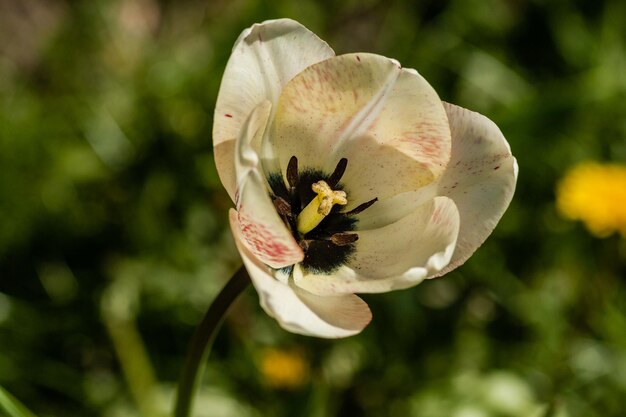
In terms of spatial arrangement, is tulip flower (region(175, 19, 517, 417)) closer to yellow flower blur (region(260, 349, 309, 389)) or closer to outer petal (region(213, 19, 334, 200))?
outer petal (region(213, 19, 334, 200))

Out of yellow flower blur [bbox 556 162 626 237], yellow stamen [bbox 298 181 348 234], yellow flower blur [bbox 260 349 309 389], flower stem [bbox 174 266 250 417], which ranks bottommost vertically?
yellow flower blur [bbox 260 349 309 389]

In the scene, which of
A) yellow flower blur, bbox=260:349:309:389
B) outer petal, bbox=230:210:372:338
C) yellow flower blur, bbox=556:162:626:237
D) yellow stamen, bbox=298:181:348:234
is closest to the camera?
outer petal, bbox=230:210:372:338

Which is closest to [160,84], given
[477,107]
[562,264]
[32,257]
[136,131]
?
[136,131]

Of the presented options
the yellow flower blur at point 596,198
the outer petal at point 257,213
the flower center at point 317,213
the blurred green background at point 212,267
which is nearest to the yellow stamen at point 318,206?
the flower center at point 317,213

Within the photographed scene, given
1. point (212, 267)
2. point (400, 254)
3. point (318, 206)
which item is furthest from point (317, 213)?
point (212, 267)

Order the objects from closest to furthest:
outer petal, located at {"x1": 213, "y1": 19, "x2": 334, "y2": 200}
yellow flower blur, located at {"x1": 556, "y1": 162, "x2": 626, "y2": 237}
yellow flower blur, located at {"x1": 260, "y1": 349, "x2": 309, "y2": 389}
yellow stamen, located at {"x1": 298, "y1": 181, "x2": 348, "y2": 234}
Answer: outer petal, located at {"x1": 213, "y1": 19, "x2": 334, "y2": 200}
yellow stamen, located at {"x1": 298, "y1": 181, "x2": 348, "y2": 234}
yellow flower blur, located at {"x1": 260, "y1": 349, "x2": 309, "y2": 389}
yellow flower blur, located at {"x1": 556, "y1": 162, "x2": 626, "y2": 237}

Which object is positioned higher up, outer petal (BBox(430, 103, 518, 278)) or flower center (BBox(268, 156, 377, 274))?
outer petal (BBox(430, 103, 518, 278))

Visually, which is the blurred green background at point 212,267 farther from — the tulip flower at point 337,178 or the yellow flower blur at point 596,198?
the tulip flower at point 337,178

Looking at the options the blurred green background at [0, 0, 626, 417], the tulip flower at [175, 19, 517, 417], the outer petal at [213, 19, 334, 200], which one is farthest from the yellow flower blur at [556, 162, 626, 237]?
the outer petal at [213, 19, 334, 200]

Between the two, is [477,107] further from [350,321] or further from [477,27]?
[350,321]
